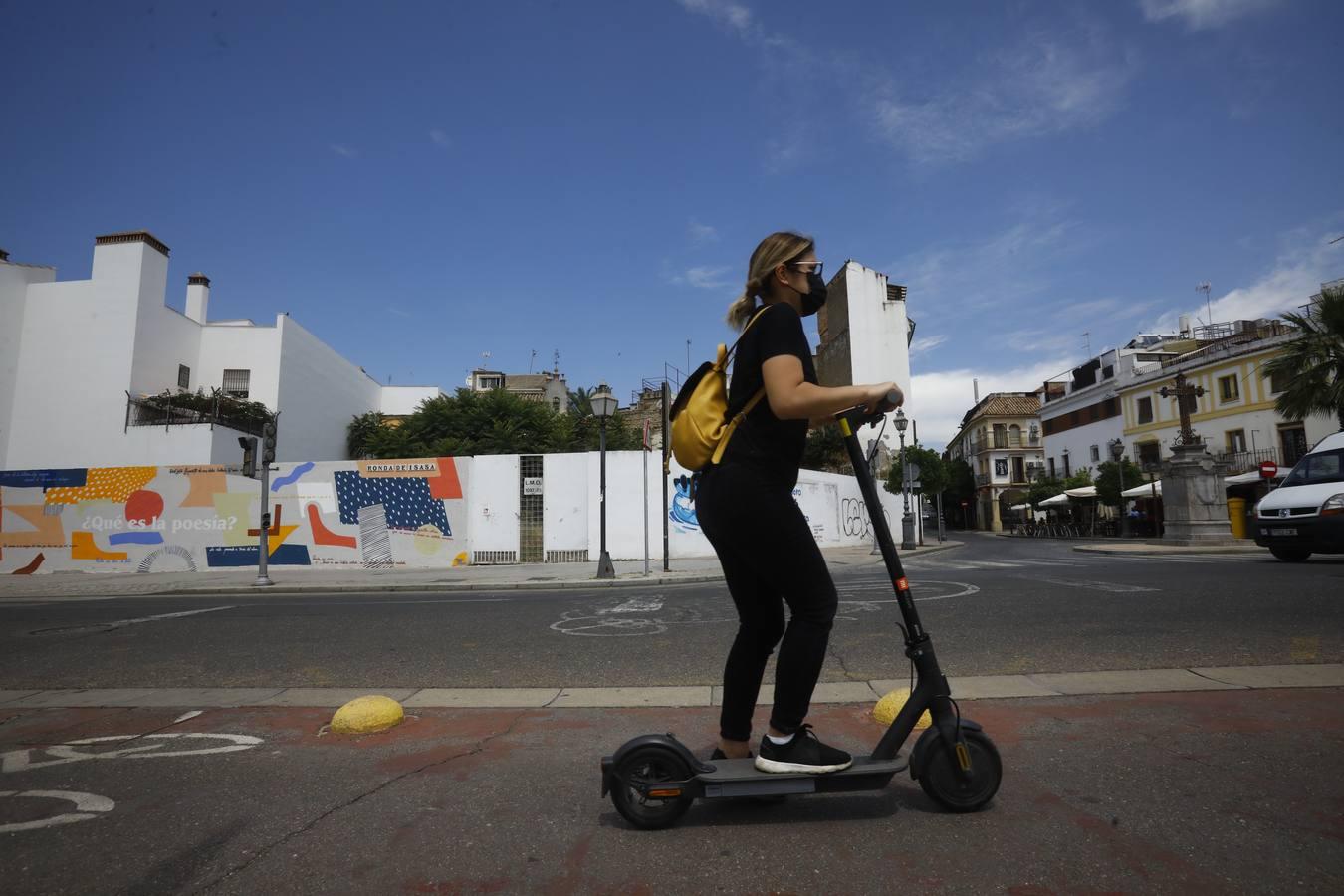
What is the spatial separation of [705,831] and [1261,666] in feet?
13.0

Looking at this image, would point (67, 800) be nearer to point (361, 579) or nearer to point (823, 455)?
point (361, 579)

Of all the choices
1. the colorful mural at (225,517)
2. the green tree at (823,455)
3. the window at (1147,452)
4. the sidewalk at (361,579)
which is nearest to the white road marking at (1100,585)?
the sidewalk at (361,579)

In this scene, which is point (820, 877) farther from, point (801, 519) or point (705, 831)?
point (801, 519)

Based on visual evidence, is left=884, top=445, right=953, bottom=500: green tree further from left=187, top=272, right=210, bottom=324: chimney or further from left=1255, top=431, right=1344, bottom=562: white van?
left=187, top=272, right=210, bottom=324: chimney

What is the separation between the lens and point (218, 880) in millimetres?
1951

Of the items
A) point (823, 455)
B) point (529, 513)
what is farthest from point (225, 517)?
point (823, 455)

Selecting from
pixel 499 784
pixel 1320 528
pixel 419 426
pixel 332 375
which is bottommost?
pixel 499 784

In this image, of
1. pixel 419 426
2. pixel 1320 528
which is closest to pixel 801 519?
pixel 1320 528

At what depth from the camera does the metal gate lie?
63.1 feet

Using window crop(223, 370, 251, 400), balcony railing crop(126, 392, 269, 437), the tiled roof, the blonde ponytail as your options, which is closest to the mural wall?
balcony railing crop(126, 392, 269, 437)

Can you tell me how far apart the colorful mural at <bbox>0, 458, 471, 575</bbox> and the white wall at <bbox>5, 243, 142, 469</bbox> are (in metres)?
9.58

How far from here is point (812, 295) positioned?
2.48m

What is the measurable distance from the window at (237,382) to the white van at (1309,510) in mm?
36567

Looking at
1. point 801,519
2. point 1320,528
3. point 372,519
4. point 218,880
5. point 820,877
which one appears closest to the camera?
point 820,877
